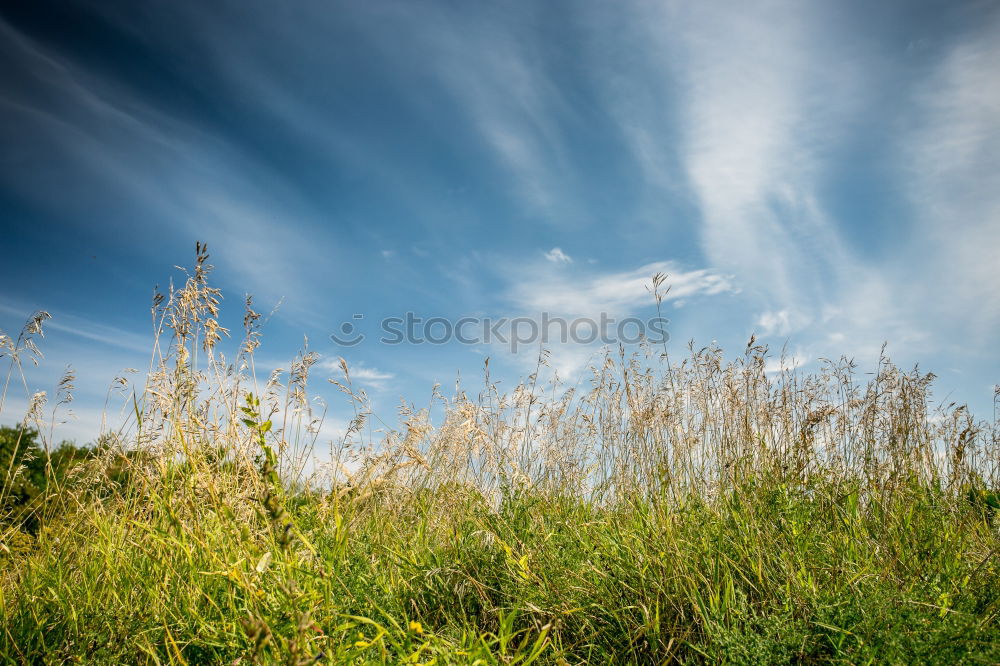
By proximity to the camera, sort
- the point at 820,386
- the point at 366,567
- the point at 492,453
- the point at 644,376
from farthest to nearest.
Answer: the point at 820,386 → the point at 644,376 → the point at 492,453 → the point at 366,567

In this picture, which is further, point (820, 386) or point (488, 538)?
point (820, 386)

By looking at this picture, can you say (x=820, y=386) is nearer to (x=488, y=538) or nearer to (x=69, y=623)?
(x=488, y=538)

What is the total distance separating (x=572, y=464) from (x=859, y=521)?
5.42 feet

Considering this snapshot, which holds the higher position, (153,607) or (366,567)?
(366,567)

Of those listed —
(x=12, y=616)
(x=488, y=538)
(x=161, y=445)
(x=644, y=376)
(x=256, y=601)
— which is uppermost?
(x=644, y=376)

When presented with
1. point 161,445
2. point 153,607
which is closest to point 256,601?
point 153,607

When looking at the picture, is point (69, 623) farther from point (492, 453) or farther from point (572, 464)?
point (572, 464)

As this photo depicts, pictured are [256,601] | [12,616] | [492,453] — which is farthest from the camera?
[492,453]

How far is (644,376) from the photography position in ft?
12.7

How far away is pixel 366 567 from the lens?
2391 mm

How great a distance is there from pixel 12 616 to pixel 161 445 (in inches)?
36.3

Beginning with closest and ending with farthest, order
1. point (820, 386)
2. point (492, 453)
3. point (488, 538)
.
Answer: point (488, 538)
point (492, 453)
point (820, 386)

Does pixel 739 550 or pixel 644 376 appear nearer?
pixel 739 550

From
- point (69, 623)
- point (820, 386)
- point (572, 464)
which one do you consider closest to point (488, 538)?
point (572, 464)
